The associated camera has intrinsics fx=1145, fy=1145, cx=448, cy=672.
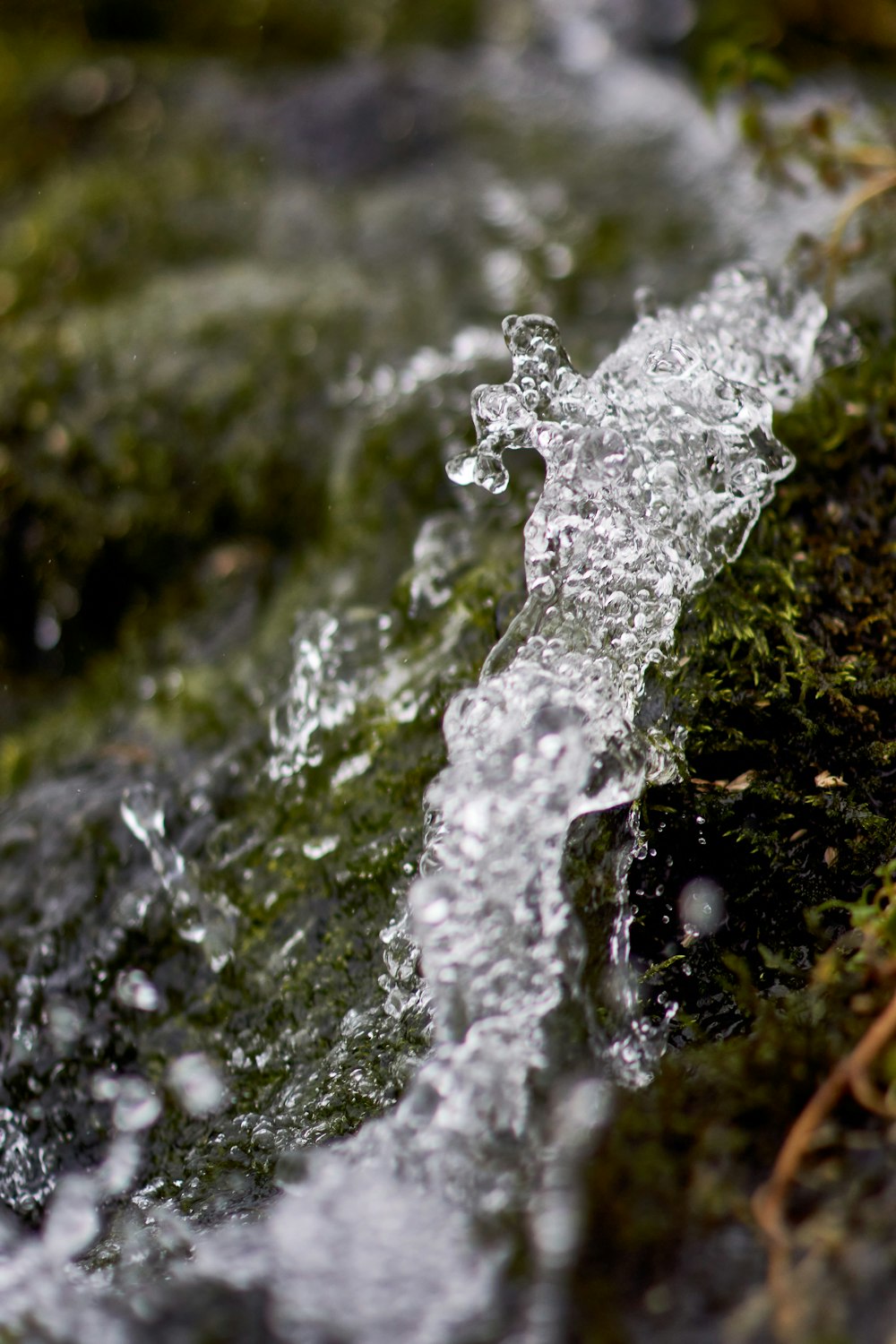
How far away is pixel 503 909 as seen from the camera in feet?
5.01

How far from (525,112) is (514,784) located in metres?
4.09

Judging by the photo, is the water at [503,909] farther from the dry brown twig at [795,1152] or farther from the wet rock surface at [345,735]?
the dry brown twig at [795,1152]

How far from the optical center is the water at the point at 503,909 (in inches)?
49.9

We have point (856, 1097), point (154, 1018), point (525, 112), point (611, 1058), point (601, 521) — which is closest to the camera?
point (856, 1097)

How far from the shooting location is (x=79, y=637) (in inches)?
128

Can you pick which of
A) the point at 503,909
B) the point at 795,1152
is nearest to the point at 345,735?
the point at 503,909

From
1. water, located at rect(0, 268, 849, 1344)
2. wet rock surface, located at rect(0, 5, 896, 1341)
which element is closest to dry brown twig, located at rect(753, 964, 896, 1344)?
wet rock surface, located at rect(0, 5, 896, 1341)

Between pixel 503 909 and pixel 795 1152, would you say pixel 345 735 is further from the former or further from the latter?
pixel 795 1152

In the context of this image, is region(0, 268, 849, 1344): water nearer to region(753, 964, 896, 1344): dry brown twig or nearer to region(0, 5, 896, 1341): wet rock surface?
region(0, 5, 896, 1341): wet rock surface

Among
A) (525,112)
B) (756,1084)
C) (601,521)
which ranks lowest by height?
(525,112)

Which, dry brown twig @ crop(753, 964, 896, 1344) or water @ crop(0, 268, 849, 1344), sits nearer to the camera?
dry brown twig @ crop(753, 964, 896, 1344)

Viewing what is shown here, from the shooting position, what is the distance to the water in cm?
127

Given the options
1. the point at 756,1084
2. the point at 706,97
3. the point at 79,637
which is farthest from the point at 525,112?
the point at 756,1084

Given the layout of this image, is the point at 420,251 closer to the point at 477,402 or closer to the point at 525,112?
the point at 525,112
